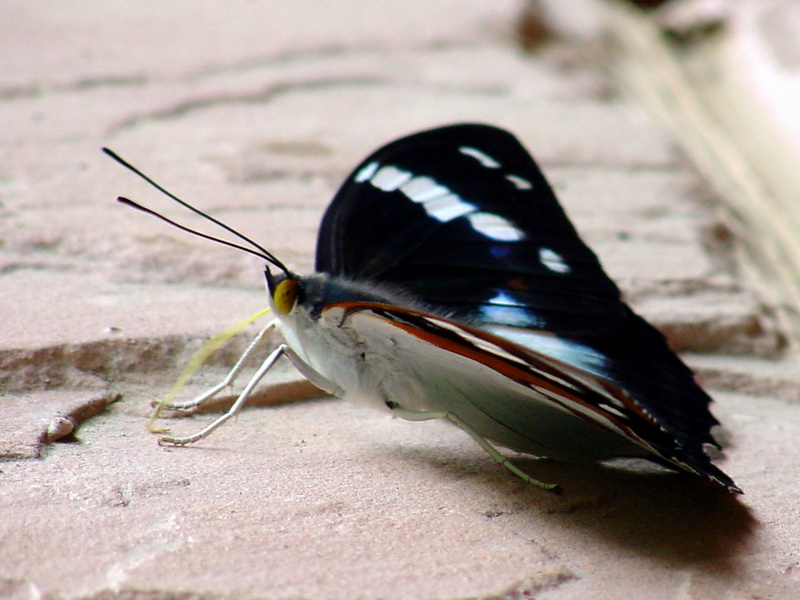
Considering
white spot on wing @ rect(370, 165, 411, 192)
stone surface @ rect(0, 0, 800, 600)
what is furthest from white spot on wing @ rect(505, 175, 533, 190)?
stone surface @ rect(0, 0, 800, 600)

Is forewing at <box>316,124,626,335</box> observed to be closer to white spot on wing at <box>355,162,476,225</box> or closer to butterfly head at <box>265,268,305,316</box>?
white spot on wing at <box>355,162,476,225</box>

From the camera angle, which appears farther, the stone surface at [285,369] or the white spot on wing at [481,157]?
the white spot on wing at [481,157]

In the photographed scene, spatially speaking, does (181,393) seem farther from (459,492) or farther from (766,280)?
(766,280)

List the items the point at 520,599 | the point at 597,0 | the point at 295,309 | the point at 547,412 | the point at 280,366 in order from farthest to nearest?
the point at 597,0
the point at 280,366
the point at 295,309
the point at 547,412
the point at 520,599

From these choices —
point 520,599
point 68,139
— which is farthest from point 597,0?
point 520,599

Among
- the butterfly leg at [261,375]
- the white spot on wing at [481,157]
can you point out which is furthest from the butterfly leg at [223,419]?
the white spot on wing at [481,157]

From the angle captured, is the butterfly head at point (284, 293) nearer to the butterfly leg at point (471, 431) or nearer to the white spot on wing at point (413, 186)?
the butterfly leg at point (471, 431)

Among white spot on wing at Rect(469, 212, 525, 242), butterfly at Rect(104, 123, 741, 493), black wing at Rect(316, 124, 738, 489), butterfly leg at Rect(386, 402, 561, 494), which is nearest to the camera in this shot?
butterfly at Rect(104, 123, 741, 493)
